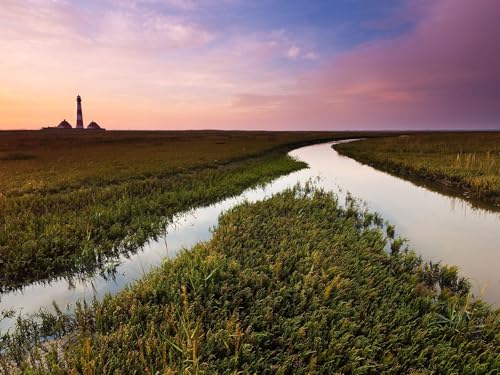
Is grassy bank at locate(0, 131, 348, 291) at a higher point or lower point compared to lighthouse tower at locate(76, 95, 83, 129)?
lower

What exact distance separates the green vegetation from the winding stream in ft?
3.60

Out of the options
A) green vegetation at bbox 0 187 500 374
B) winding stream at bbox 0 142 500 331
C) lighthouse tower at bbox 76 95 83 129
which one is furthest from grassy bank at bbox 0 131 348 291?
lighthouse tower at bbox 76 95 83 129

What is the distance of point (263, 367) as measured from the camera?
386 cm

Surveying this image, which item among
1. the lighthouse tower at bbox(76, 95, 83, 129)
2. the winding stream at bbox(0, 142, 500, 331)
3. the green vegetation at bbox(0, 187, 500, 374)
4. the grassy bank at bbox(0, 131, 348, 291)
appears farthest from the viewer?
the lighthouse tower at bbox(76, 95, 83, 129)

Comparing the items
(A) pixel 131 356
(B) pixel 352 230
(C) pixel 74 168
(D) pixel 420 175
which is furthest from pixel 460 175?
(C) pixel 74 168

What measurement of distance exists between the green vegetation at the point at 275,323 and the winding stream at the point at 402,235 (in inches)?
43.2

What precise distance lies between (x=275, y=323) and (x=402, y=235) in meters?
7.08

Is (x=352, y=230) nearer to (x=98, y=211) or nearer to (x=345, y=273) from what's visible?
(x=345, y=273)

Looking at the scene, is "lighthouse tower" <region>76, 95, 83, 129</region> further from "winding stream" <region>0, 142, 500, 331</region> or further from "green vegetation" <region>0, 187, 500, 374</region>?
"green vegetation" <region>0, 187, 500, 374</region>

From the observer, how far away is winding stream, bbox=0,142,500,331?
626 cm

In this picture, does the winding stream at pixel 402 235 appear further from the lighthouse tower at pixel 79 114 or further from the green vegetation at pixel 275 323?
the lighthouse tower at pixel 79 114

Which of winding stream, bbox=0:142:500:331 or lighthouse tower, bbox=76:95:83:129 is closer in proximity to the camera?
winding stream, bbox=0:142:500:331

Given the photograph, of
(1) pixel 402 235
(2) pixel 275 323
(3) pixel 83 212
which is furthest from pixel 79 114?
(2) pixel 275 323

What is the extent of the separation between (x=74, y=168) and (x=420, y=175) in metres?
25.8
